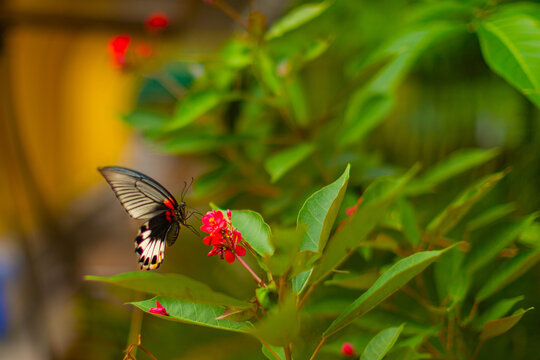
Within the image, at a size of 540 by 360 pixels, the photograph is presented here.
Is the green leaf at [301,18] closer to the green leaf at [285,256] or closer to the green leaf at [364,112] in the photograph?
the green leaf at [364,112]

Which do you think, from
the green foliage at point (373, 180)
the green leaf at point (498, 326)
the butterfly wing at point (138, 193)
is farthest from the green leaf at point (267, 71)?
the green leaf at point (498, 326)

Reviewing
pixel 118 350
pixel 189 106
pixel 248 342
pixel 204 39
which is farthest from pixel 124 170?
pixel 204 39

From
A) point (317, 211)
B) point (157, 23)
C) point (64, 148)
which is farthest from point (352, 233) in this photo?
point (64, 148)

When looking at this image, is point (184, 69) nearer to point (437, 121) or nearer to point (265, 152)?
point (265, 152)

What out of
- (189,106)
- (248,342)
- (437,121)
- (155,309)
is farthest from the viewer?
(437,121)

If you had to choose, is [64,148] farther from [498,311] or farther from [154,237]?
[498,311]
